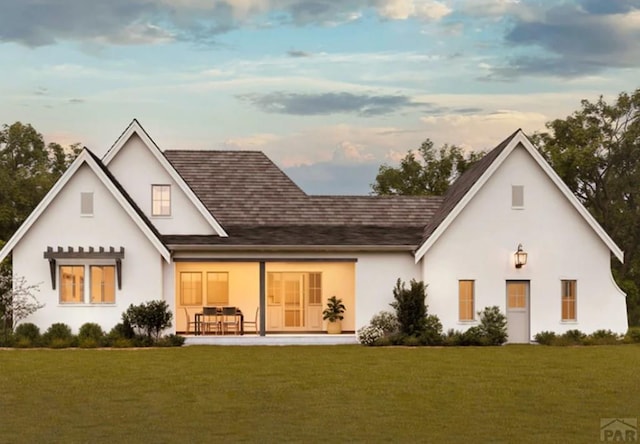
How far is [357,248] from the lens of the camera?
31.7 metres

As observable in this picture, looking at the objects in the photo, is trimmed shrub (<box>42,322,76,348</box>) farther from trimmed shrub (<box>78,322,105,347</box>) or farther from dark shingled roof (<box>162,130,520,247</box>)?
dark shingled roof (<box>162,130,520,247</box>)

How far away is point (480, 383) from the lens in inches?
797

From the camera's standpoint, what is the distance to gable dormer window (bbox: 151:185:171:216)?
32.2 meters

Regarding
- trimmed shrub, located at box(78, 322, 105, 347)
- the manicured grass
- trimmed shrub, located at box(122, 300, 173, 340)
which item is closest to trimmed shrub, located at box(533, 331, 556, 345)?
the manicured grass

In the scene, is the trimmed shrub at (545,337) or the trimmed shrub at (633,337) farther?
the trimmed shrub at (633,337)

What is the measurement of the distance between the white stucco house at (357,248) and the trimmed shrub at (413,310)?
0.77 meters

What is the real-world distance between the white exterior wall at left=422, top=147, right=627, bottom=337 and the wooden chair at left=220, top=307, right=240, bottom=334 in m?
6.69

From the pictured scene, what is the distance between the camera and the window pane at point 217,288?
35000mm

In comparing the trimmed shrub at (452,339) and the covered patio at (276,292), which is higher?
the covered patio at (276,292)

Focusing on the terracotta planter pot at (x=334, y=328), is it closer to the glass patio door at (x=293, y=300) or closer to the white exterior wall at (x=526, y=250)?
the glass patio door at (x=293, y=300)

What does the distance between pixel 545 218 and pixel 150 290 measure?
13209mm

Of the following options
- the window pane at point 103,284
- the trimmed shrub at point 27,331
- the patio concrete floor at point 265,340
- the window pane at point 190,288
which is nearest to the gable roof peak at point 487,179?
the patio concrete floor at point 265,340

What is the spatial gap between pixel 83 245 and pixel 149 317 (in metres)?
3.19

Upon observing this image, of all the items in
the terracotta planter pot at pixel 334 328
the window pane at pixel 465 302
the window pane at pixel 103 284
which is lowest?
the terracotta planter pot at pixel 334 328
